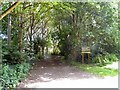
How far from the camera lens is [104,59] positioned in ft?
22.9

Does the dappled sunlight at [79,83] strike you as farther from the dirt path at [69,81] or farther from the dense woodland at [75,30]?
the dense woodland at [75,30]

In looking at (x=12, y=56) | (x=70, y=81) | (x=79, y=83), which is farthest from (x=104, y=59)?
(x=12, y=56)

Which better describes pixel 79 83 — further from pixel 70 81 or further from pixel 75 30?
pixel 75 30

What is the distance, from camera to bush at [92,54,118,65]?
6.88m

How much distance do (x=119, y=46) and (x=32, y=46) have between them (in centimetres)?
364

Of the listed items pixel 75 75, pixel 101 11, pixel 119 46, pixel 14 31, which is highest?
pixel 101 11

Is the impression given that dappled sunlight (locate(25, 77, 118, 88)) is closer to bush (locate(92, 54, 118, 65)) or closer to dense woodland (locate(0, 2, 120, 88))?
dense woodland (locate(0, 2, 120, 88))

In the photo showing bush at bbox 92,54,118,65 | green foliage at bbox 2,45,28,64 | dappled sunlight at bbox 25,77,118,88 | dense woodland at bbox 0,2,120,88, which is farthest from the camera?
bush at bbox 92,54,118,65

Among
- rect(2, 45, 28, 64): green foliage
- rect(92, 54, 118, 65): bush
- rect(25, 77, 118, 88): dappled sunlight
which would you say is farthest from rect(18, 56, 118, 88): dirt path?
rect(92, 54, 118, 65): bush

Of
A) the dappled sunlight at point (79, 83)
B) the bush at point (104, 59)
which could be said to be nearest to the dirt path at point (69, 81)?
the dappled sunlight at point (79, 83)

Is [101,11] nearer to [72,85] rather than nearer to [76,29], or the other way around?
[76,29]

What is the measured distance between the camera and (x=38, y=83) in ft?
14.7

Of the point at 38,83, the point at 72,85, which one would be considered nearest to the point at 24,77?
the point at 38,83

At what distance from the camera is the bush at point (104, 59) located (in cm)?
688
